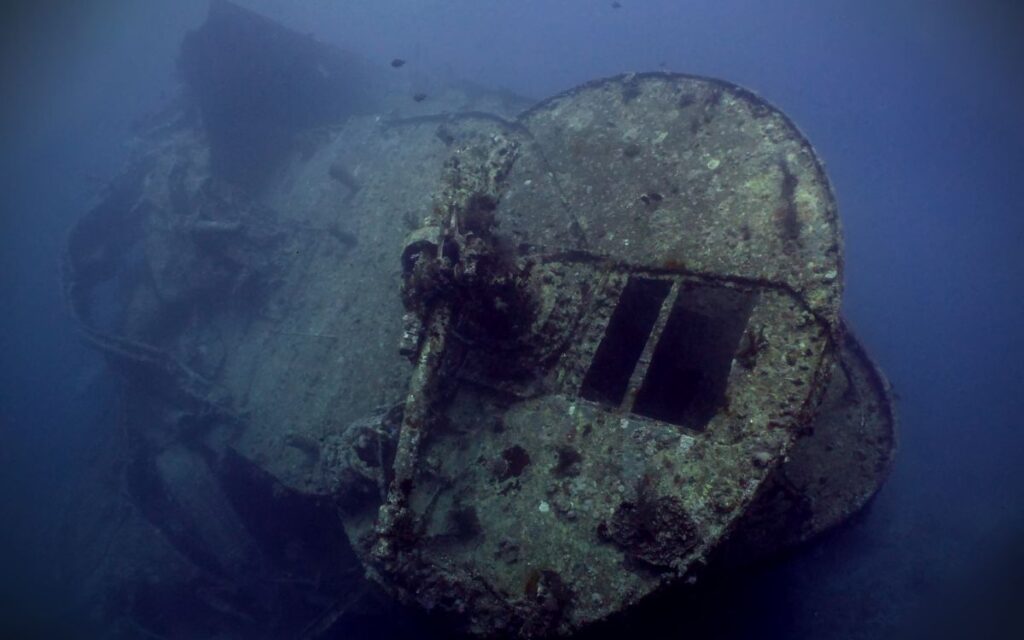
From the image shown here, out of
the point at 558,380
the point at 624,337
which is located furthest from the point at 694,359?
the point at 558,380

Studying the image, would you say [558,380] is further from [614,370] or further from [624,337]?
[624,337]

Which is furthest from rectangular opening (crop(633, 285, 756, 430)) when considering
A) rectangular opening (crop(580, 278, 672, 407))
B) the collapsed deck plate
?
rectangular opening (crop(580, 278, 672, 407))

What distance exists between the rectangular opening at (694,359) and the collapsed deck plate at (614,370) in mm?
20

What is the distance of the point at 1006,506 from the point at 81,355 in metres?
32.0

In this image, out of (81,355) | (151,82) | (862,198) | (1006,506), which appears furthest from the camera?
(151,82)

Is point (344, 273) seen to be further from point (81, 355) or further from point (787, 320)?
point (81, 355)

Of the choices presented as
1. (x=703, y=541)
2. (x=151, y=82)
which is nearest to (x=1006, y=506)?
(x=703, y=541)

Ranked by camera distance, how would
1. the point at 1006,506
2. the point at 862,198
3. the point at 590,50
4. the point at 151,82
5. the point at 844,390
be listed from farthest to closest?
the point at 151,82, the point at 590,50, the point at 862,198, the point at 1006,506, the point at 844,390

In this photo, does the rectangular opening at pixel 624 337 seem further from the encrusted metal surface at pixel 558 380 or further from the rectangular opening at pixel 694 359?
the rectangular opening at pixel 694 359

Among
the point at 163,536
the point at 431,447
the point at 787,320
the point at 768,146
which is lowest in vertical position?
the point at 163,536

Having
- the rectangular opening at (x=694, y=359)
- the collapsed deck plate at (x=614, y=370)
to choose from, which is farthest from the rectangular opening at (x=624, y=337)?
the rectangular opening at (x=694, y=359)

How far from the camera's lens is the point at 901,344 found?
810 inches

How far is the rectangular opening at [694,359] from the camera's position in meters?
4.95

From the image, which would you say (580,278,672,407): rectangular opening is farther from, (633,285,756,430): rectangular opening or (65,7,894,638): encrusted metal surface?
(633,285,756,430): rectangular opening
